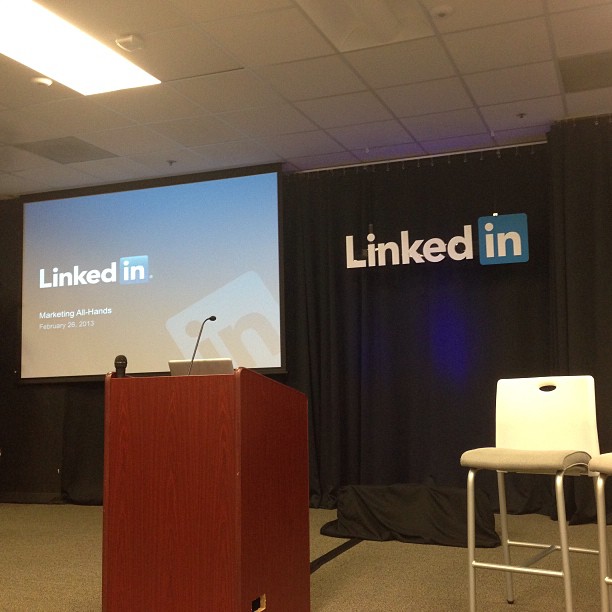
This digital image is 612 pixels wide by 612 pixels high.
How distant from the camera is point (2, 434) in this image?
→ 7.09 metres

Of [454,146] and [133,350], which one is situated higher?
[454,146]

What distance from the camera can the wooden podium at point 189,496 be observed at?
233 centimetres

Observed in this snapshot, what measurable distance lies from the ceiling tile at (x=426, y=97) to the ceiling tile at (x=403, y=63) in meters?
0.10

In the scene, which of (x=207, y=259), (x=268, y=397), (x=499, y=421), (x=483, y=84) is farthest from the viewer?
(x=207, y=259)

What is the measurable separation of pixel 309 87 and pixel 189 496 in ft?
10.3

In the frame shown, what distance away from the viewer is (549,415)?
297cm

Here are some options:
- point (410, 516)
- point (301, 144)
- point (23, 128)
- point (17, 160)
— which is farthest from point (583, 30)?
point (17, 160)

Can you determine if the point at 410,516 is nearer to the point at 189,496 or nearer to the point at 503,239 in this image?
the point at 503,239

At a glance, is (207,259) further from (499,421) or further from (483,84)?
(499,421)

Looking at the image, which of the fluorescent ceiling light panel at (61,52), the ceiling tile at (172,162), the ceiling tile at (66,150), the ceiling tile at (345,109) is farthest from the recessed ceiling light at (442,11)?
the ceiling tile at (66,150)

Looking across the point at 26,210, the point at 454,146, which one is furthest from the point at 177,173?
the point at 454,146

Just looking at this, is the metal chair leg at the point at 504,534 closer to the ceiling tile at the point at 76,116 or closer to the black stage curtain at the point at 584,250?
the black stage curtain at the point at 584,250

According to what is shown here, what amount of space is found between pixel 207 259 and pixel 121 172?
3.51 feet

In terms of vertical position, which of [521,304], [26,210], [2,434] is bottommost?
[2,434]
